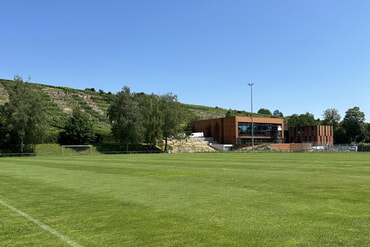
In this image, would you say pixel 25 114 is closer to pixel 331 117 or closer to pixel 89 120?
Answer: pixel 89 120

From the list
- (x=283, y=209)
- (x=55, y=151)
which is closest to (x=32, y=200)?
(x=283, y=209)

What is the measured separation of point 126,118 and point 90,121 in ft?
36.4

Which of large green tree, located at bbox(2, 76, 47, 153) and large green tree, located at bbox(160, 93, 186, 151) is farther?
large green tree, located at bbox(160, 93, 186, 151)

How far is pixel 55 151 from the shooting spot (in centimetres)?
7100

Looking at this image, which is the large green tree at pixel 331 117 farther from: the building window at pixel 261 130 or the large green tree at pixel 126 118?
the large green tree at pixel 126 118

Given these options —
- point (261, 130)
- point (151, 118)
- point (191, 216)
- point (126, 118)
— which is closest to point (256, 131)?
point (261, 130)

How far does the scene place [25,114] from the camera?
61.0m

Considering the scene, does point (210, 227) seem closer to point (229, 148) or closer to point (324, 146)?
point (324, 146)

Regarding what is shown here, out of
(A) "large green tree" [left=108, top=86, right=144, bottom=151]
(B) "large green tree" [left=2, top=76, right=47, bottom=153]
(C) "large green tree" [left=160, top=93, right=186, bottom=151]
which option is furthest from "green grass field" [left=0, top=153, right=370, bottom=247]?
(C) "large green tree" [left=160, top=93, right=186, bottom=151]

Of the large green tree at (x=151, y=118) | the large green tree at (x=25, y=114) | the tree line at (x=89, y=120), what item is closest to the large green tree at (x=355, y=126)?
the tree line at (x=89, y=120)

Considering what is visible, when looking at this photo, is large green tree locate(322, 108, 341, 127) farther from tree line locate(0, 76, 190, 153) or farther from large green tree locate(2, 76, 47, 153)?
large green tree locate(2, 76, 47, 153)

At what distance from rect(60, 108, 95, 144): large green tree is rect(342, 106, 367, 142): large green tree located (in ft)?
349

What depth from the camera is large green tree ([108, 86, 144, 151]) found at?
7669 centimetres

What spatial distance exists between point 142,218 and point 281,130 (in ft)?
361
